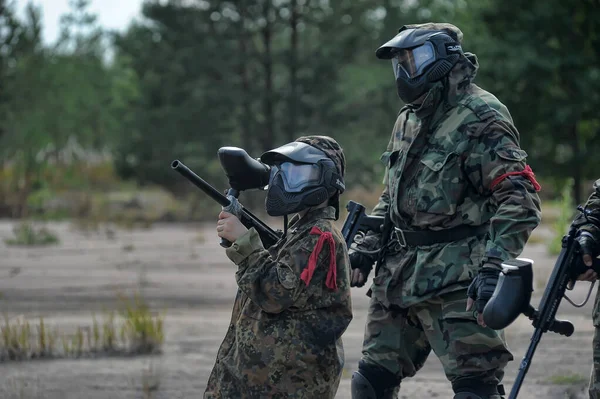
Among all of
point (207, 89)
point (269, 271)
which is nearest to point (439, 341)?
point (269, 271)

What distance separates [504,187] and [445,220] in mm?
322

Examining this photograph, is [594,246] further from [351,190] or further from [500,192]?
[351,190]

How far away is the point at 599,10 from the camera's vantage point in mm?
19469

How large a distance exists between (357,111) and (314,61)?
2.22 meters

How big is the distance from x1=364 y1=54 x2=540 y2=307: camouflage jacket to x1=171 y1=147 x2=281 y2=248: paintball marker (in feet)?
2.47

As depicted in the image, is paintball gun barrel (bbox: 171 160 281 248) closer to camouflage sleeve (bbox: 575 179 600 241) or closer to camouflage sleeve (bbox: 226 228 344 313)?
camouflage sleeve (bbox: 226 228 344 313)

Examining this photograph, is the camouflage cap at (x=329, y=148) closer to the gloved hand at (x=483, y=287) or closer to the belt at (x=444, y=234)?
the belt at (x=444, y=234)

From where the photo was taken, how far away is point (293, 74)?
30.6 meters

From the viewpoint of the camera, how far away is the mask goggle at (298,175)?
4.23 meters

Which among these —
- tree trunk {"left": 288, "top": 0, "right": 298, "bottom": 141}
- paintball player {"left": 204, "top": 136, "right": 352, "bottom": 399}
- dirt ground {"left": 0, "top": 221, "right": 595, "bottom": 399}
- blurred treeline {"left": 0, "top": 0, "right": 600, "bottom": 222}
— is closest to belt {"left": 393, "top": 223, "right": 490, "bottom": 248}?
paintball player {"left": 204, "top": 136, "right": 352, "bottom": 399}

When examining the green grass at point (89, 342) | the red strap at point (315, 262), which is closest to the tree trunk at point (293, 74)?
the green grass at point (89, 342)

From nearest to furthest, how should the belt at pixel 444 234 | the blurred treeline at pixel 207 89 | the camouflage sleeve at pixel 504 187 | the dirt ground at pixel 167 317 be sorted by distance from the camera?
the camouflage sleeve at pixel 504 187
the belt at pixel 444 234
the dirt ground at pixel 167 317
the blurred treeline at pixel 207 89

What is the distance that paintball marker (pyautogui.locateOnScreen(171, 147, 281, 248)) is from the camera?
4.05 metres

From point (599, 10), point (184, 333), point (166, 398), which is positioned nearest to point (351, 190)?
point (599, 10)
